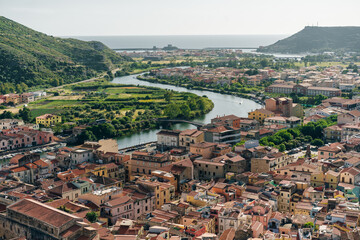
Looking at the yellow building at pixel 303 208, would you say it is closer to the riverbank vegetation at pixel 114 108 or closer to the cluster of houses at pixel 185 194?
the cluster of houses at pixel 185 194

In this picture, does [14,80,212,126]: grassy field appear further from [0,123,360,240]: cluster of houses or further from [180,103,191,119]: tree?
[0,123,360,240]: cluster of houses

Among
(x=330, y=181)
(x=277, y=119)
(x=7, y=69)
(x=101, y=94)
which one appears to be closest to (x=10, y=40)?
(x=7, y=69)

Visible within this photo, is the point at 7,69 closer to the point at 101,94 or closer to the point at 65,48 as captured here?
the point at 101,94

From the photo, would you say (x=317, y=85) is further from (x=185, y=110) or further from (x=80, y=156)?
(x=80, y=156)

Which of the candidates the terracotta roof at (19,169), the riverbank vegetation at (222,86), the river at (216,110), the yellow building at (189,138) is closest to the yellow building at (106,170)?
the terracotta roof at (19,169)

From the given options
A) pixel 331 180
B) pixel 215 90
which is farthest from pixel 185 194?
pixel 215 90

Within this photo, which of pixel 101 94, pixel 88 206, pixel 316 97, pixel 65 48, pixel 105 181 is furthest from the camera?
pixel 65 48
